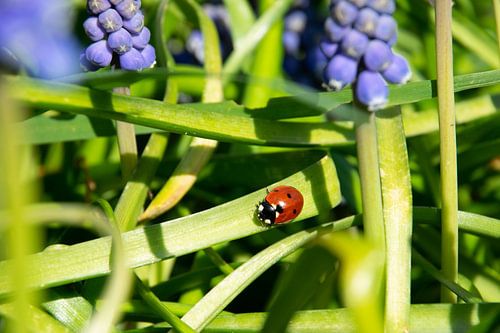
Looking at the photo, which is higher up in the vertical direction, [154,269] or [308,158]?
[308,158]

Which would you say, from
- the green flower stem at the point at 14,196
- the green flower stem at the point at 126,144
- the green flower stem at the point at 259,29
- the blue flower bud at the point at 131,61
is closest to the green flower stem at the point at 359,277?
the green flower stem at the point at 14,196

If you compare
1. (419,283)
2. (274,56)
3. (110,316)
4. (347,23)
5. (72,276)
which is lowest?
(110,316)

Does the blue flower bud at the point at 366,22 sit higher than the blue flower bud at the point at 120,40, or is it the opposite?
the blue flower bud at the point at 120,40

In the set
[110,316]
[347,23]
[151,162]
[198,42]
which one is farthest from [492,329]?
[198,42]

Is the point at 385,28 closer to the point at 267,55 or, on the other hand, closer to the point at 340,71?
the point at 340,71

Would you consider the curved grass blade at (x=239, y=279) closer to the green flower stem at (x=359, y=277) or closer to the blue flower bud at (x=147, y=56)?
the blue flower bud at (x=147, y=56)

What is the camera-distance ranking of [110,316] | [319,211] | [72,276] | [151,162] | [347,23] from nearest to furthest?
[110,316], [347,23], [72,276], [319,211], [151,162]

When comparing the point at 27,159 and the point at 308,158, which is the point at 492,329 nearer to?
the point at 308,158
